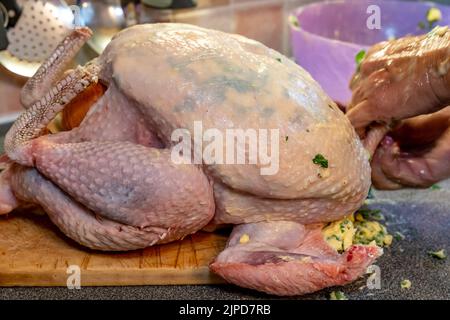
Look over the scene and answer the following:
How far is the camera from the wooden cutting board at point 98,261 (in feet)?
3.69

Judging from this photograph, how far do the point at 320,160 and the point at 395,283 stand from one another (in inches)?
12.3

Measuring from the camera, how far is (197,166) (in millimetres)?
1043

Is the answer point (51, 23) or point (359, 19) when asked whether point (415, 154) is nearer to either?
point (359, 19)

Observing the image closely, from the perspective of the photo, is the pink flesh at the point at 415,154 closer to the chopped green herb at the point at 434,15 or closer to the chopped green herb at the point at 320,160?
the chopped green herb at the point at 320,160

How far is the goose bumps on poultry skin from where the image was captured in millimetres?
1030

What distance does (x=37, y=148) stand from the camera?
110cm

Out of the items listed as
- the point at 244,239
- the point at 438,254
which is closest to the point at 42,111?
the point at 244,239

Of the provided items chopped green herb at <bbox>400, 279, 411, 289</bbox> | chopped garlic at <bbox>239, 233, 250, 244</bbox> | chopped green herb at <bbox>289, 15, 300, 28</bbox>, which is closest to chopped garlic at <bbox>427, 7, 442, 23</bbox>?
chopped green herb at <bbox>289, 15, 300, 28</bbox>

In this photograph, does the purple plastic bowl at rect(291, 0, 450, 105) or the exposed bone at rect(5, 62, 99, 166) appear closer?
the exposed bone at rect(5, 62, 99, 166)

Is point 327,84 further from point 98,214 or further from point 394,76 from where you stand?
point 98,214

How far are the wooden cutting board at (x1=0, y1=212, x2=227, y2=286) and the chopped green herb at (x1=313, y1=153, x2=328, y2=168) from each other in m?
0.30

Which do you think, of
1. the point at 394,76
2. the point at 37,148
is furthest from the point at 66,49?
the point at 394,76

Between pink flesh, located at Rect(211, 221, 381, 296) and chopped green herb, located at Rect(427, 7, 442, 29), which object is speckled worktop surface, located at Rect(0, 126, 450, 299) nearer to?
pink flesh, located at Rect(211, 221, 381, 296)
